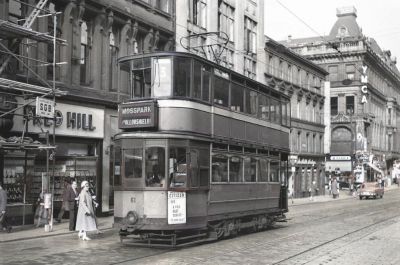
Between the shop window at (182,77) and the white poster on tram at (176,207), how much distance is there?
106 inches

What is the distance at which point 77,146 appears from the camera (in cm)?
2469

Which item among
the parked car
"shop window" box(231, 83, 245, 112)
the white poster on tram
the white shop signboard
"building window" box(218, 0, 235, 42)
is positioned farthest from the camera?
the parked car

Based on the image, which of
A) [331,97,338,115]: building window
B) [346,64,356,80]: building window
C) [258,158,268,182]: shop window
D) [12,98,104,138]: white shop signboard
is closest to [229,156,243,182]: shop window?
[258,158,268,182]: shop window

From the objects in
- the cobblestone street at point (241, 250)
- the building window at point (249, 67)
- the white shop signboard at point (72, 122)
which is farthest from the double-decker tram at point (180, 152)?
the building window at point (249, 67)

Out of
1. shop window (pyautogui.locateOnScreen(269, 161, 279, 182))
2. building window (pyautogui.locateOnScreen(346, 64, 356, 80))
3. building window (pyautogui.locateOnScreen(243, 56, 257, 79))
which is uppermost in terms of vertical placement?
building window (pyautogui.locateOnScreen(346, 64, 356, 80))

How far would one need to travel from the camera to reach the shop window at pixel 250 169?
1823cm

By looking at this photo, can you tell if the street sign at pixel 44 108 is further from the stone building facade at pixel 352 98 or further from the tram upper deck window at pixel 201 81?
the stone building facade at pixel 352 98

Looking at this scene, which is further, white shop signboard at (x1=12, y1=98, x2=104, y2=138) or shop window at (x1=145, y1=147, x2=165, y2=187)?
white shop signboard at (x1=12, y1=98, x2=104, y2=138)

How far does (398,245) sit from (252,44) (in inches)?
1173

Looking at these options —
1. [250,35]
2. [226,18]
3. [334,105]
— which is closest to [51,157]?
[226,18]

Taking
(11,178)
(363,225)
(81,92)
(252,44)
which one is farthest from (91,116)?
(252,44)

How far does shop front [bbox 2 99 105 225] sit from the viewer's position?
801 inches

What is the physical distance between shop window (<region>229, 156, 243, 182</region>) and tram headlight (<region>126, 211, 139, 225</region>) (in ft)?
Answer: 12.3

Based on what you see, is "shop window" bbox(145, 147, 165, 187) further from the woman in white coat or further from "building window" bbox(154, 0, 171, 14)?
"building window" bbox(154, 0, 171, 14)
